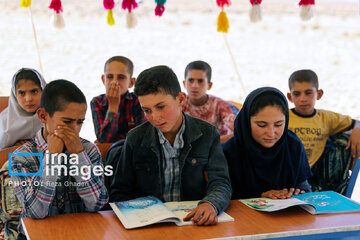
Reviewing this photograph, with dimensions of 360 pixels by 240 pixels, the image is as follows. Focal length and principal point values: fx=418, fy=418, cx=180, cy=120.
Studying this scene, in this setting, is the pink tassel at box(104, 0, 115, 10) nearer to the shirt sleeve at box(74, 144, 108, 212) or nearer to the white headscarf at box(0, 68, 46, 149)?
the white headscarf at box(0, 68, 46, 149)

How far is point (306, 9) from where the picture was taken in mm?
3250

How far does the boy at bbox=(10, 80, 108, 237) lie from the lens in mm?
1608

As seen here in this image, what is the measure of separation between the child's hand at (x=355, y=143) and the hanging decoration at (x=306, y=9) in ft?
Result: 3.47

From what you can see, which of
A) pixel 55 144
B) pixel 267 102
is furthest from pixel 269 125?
pixel 55 144

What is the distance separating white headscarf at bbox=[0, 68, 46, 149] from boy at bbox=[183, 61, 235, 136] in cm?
140

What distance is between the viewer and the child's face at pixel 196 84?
3.67 meters

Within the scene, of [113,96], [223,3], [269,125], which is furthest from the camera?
[223,3]

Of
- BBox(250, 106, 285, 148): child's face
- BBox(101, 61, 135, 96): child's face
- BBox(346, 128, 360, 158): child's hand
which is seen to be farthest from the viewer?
BBox(101, 61, 135, 96): child's face

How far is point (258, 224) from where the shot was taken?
1.55m

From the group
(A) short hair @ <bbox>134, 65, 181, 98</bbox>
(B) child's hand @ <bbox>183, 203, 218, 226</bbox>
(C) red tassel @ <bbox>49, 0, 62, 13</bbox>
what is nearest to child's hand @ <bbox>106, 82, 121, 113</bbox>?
(C) red tassel @ <bbox>49, 0, 62, 13</bbox>

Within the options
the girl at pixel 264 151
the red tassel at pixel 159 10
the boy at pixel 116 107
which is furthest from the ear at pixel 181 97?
the red tassel at pixel 159 10

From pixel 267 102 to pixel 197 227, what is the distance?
32.6 inches

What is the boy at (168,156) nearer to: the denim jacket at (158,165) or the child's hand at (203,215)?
the denim jacket at (158,165)

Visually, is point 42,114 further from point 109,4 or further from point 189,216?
point 109,4
